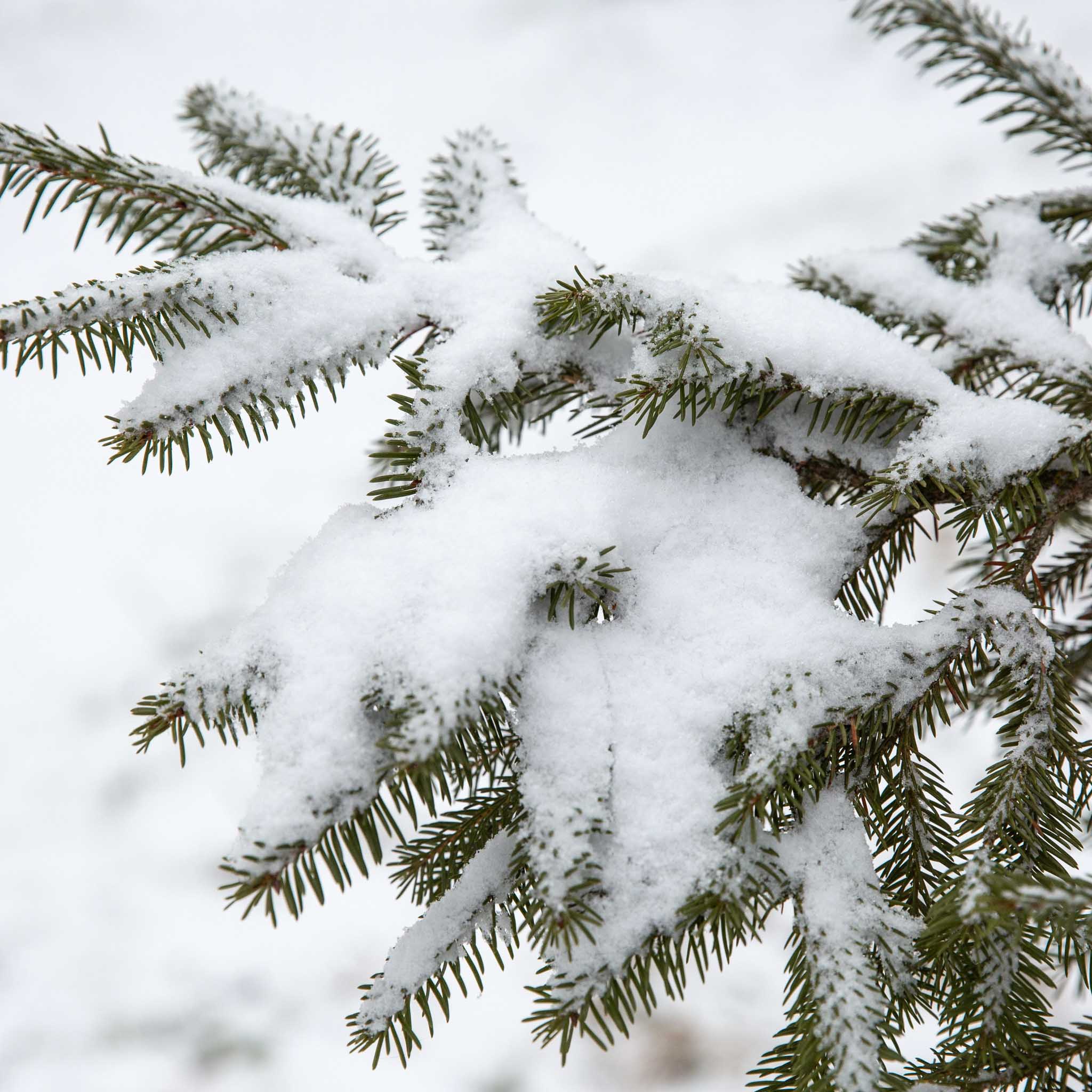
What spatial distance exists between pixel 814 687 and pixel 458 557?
0.29m

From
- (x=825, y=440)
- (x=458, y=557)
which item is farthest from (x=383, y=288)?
(x=825, y=440)

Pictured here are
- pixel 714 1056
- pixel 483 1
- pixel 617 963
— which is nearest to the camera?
pixel 617 963

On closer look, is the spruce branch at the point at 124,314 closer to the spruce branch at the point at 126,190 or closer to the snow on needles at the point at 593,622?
the snow on needles at the point at 593,622

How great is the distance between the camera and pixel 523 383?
924mm

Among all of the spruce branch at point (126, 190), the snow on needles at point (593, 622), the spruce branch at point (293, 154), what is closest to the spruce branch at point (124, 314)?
the snow on needles at point (593, 622)

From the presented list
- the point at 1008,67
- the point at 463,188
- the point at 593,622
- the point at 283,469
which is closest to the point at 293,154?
the point at 463,188

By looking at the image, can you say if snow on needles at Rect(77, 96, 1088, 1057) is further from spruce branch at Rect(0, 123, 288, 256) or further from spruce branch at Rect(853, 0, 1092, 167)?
spruce branch at Rect(853, 0, 1092, 167)

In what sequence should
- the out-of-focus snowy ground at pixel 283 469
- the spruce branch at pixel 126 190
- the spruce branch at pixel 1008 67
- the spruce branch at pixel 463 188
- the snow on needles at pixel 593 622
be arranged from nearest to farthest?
the snow on needles at pixel 593 622
the spruce branch at pixel 126 190
the spruce branch at pixel 463 188
the spruce branch at pixel 1008 67
the out-of-focus snowy ground at pixel 283 469

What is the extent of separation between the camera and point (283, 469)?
324 centimetres

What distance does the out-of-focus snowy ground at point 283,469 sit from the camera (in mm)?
2104

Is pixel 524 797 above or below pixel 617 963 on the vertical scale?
above

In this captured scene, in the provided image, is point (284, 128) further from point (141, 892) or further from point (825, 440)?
point (141, 892)

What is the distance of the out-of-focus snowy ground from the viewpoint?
2104 millimetres

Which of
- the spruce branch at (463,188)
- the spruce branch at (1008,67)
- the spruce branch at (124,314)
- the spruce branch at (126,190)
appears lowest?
the spruce branch at (124,314)
